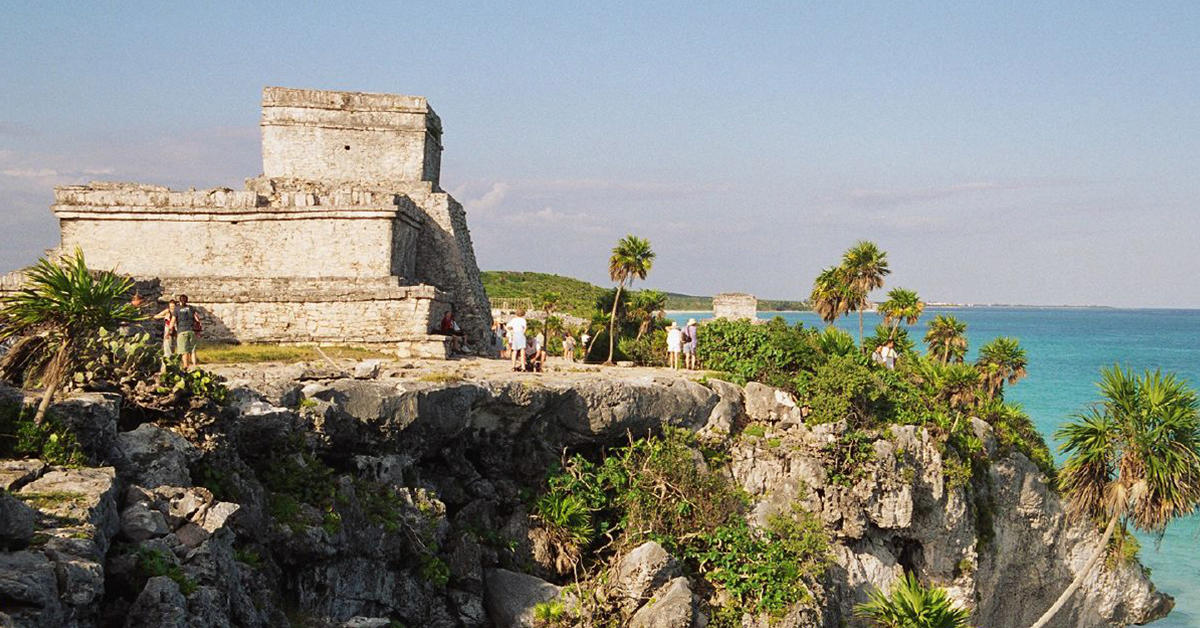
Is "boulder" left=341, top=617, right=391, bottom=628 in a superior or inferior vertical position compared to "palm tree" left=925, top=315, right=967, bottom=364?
inferior

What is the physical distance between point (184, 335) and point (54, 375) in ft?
16.8

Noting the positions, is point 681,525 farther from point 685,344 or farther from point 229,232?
point 229,232

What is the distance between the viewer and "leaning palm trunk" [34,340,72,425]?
6.98 meters

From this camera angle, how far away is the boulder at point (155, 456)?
7.56 metres

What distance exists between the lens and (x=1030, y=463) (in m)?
19.5

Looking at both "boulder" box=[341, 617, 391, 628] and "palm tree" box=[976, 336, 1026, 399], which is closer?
"boulder" box=[341, 617, 391, 628]

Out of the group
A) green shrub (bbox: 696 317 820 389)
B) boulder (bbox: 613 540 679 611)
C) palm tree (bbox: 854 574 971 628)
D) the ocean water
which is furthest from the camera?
the ocean water

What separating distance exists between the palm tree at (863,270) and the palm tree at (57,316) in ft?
70.2

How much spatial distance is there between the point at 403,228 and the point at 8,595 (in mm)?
12468

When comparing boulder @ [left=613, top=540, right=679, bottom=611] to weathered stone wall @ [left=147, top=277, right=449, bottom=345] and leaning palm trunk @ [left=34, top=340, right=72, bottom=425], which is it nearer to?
weathered stone wall @ [left=147, top=277, right=449, bottom=345]

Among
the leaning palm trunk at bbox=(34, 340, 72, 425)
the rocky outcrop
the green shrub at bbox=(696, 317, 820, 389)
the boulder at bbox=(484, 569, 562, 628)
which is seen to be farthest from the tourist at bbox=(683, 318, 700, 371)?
the leaning palm trunk at bbox=(34, 340, 72, 425)

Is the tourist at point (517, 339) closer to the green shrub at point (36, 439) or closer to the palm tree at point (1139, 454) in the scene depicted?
the green shrub at point (36, 439)

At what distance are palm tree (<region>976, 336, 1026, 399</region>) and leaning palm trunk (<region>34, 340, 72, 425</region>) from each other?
2276 cm

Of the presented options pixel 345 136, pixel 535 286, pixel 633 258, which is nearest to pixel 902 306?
pixel 633 258
